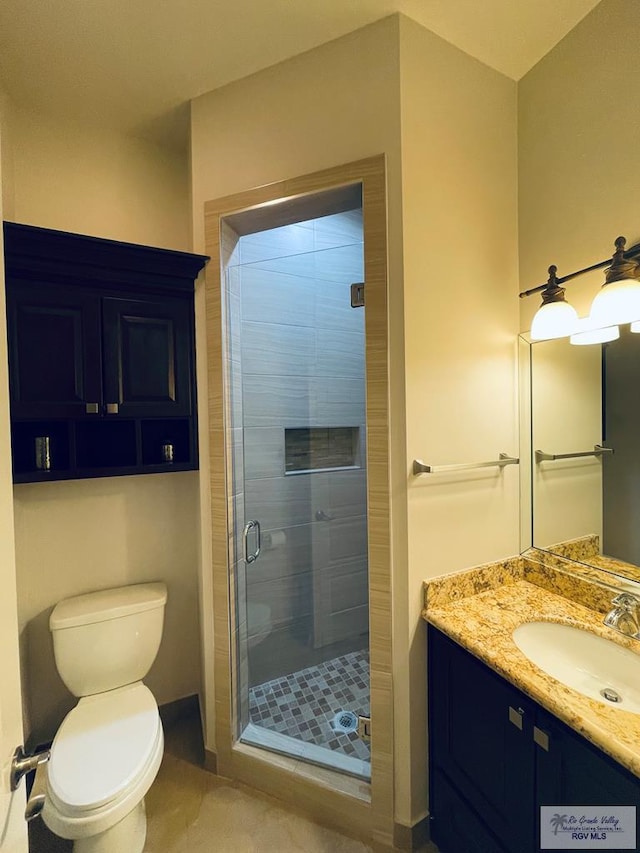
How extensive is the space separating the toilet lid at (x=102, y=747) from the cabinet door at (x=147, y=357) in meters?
1.17

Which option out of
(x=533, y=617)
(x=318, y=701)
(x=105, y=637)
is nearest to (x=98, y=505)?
(x=105, y=637)

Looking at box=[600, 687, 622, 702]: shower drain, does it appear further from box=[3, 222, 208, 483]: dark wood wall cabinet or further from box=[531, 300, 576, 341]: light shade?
box=[3, 222, 208, 483]: dark wood wall cabinet

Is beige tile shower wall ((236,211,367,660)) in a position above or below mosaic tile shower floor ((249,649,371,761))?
above

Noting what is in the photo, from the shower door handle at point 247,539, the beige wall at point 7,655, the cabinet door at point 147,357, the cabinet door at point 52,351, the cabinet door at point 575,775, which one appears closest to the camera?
the beige wall at point 7,655

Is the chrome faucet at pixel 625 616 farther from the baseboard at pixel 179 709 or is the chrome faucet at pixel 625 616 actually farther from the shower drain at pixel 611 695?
the baseboard at pixel 179 709

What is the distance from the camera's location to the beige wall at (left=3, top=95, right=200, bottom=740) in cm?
169

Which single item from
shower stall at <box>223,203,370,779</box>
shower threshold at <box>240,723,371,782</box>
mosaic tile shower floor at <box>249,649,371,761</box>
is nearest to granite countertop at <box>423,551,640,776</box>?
shower stall at <box>223,203,370,779</box>

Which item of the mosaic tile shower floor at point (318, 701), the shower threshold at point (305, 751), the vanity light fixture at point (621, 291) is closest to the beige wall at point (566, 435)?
the vanity light fixture at point (621, 291)

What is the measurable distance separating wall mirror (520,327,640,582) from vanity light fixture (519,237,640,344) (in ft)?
0.26

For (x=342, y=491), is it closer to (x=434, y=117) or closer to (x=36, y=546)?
(x=36, y=546)

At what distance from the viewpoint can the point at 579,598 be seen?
1357 mm

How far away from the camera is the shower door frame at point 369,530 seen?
4.42ft

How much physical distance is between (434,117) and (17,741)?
2.06 m

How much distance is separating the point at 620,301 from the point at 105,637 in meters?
2.24
